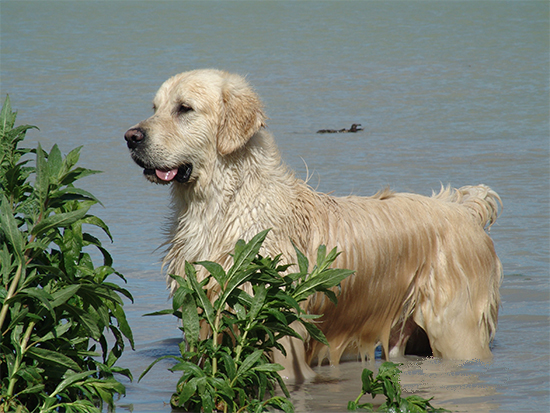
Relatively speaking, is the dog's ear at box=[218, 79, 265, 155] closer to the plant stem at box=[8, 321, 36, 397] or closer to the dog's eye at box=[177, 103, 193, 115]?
the dog's eye at box=[177, 103, 193, 115]

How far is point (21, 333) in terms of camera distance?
3.67 m

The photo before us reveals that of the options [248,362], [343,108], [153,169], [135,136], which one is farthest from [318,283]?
[343,108]

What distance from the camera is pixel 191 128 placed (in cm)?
530

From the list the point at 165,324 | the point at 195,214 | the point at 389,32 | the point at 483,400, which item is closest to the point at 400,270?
the point at 483,400

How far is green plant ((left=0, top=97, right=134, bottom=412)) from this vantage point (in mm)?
3561

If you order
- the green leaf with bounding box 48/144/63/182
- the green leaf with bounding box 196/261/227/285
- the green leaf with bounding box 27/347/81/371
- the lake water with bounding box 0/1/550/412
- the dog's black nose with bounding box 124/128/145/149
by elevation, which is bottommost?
Answer: the lake water with bounding box 0/1/550/412

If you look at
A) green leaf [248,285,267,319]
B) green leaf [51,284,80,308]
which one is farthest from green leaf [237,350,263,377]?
green leaf [51,284,80,308]

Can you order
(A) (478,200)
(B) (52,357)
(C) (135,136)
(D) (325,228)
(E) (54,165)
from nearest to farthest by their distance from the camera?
(B) (52,357)
(E) (54,165)
(C) (135,136)
(D) (325,228)
(A) (478,200)

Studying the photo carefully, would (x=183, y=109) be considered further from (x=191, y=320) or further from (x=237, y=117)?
(x=191, y=320)

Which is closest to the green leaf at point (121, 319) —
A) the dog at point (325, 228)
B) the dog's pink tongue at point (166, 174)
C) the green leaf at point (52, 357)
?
the green leaf at point (52, 357)

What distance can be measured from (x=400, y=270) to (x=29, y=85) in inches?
Answer: 753

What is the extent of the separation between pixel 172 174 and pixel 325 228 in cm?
117

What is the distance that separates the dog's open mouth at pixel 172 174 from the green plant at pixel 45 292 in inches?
47.8

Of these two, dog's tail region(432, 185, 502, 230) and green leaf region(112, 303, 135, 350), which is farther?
dog's tail region(432, 185, 502, 230)
